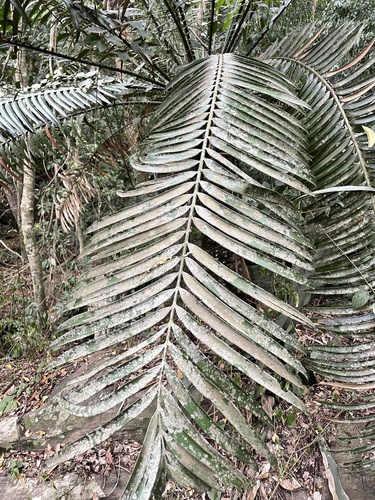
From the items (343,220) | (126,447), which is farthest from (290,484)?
(343,220)

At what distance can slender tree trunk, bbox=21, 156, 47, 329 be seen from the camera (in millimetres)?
1932

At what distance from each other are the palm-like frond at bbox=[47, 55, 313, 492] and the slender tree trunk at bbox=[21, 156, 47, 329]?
1518mm

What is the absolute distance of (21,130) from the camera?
0.90 meters

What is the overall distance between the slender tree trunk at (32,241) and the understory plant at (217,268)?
128 cm

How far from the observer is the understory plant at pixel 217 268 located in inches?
14.1

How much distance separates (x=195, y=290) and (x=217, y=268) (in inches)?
1.6

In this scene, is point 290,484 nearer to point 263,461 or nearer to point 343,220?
point 263,461

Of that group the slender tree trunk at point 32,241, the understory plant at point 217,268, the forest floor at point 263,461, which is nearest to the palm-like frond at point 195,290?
the understory plant at point 217,268

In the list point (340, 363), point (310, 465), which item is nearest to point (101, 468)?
point (310, 465)

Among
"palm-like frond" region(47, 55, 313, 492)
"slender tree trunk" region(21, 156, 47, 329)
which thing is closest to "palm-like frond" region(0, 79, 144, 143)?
"palm-like frond" region(47, 55, 313, 492)

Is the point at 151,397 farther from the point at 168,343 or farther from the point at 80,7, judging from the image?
the point at 80,7

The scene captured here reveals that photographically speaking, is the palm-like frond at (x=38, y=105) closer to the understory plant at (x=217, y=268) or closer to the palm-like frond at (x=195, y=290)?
the understory plant at (x=217, y=268)

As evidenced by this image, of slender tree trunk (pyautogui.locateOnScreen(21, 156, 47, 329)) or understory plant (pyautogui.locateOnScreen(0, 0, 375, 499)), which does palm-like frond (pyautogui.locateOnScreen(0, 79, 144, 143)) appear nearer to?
understory plant (pyautogui.locateOnScreen(0, 0, 375, 499))

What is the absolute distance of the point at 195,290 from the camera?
41 centimetres
